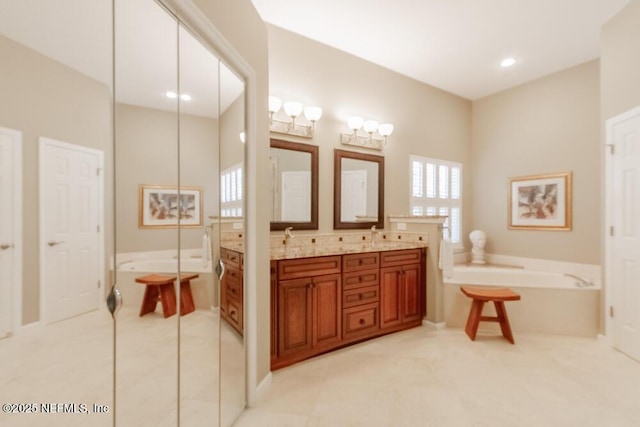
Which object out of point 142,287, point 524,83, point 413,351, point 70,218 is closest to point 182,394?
point 142,287

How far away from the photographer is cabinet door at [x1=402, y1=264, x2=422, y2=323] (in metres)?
2.86

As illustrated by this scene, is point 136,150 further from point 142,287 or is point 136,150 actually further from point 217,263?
point 217,263

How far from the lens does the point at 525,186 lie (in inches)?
156

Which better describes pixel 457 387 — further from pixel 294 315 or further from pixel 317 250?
pixel 317 250

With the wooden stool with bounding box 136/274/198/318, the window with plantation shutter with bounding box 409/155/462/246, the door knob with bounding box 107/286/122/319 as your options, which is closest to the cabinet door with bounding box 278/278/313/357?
the wooden stool with bounding box 136/274/198/318

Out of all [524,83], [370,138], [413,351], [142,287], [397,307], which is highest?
[524,83]

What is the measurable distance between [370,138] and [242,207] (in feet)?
7.29

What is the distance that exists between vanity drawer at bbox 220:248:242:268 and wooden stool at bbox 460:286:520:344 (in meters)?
2.24

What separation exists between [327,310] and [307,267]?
17.3 inches

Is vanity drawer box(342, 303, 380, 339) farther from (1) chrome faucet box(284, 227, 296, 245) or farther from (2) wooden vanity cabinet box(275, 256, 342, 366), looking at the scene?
(1) chrome faucet box(284, 227, 296, 245)

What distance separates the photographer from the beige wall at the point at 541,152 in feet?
11.1

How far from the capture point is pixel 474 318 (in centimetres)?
270

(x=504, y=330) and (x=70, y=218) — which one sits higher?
(x=70, y=218)

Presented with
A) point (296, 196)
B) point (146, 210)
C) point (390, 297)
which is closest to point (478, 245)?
point (390, 297)
